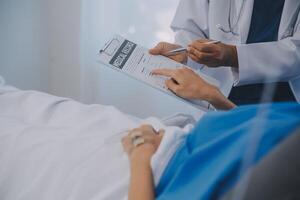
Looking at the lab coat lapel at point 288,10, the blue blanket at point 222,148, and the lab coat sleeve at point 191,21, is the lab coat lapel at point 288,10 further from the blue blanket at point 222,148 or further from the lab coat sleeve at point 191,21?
the blue blanket at point 222,148

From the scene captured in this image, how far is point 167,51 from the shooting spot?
1.21 m

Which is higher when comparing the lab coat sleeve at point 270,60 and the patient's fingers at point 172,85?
the lab coat sleeve at point 270,60

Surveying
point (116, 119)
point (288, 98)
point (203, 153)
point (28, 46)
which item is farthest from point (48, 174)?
point (28, 46)

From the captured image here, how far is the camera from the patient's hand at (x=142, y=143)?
75 cm

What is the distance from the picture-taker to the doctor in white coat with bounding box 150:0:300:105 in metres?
1.15

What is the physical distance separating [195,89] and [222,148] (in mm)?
448

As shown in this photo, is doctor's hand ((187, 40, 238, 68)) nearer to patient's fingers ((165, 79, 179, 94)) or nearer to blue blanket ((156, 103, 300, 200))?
patient's fingers ((165, 79, 179, 94))

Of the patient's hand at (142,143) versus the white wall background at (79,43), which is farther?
Result: the white wall background at (79,43)

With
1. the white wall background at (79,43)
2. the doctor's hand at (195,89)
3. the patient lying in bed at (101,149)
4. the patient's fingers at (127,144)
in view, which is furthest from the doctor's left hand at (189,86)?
the white wall background at (79,43)

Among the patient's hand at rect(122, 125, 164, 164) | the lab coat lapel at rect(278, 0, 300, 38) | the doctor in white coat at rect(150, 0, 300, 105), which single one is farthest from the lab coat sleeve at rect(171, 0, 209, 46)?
the patient's hand at rect(122, 125, 164, 164)

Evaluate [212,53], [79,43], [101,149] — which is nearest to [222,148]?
[101,149]

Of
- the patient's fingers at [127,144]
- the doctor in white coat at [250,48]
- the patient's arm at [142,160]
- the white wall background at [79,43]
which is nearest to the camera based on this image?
the patient's arm at [142,160]

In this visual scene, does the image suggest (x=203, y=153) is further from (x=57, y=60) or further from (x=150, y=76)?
(x=57, y=60)

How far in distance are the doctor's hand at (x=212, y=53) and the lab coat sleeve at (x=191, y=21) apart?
0.70 feet
